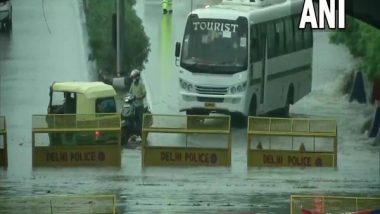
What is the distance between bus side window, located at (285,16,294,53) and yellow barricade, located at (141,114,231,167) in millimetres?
1723

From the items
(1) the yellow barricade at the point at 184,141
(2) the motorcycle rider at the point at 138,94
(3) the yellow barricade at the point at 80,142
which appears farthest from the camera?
(2) the motorcycle rider at the point at 138,94

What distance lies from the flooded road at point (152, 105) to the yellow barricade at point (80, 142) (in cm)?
17

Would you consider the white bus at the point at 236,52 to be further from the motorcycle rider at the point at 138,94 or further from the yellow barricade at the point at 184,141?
the motorcycle rider at the point at 138,94

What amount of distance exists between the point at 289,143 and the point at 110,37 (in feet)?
10.2

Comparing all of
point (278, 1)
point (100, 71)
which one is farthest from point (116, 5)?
point (278, 1)

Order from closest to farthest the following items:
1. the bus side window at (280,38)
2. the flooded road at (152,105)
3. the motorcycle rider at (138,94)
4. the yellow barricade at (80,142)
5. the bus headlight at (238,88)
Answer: the flooded road at (152,105) < the yellow barricade at (80,142) < the motorcycle rider at (138,94) < the bus headlight at (238,88) < the bus side window at (280,38)

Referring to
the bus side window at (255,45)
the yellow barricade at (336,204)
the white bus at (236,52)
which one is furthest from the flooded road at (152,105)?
the yellow barricade at (336,204)

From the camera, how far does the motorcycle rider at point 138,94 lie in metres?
22.0

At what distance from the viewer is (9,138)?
Result: 2228 centimetres

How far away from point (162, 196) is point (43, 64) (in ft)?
12.3

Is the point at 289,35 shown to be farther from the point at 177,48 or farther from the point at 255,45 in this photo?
the point at 177,48

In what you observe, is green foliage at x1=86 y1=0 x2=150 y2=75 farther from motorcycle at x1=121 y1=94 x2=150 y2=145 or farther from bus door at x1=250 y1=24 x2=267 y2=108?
bus door at x1=250 y1=24 x2=267 y2=108

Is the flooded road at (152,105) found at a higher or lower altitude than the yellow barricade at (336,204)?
higher

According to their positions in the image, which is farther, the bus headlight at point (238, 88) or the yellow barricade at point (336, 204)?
the bus headlight at point (238, 88)
